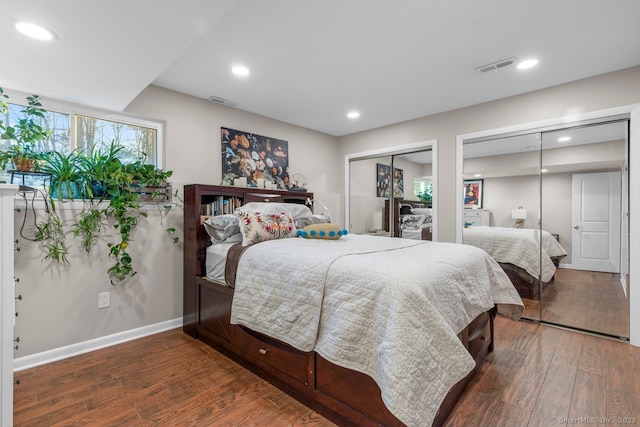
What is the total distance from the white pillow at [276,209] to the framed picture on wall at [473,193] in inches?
74.3

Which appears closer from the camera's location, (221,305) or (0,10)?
(0,10)

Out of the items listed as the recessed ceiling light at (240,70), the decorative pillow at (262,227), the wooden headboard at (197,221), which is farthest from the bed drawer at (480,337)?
the recessed ceiling light at (240,70)

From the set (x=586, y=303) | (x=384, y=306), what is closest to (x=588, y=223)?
(x=586, y=303)

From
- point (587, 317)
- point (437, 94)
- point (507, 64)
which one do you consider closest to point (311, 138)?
point (437, 94)

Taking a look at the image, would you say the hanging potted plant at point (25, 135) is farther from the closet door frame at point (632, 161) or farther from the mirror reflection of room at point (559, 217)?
the closet door frame at point (632, 161)

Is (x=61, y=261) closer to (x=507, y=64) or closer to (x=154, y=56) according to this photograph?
(x=154, y=56)

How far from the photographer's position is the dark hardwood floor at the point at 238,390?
1665 millimetres

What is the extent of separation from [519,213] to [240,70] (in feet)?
10.4

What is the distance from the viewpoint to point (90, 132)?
8.70 ft

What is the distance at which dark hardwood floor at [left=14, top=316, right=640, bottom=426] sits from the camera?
65.6 inches

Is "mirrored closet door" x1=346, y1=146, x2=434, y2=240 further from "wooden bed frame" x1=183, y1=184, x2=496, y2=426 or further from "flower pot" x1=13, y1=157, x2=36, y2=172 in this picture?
"flower pot" x1=13, y1=157, x2=36, y2=172

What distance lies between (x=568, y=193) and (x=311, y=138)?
125 inches

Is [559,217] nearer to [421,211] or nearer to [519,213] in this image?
[519,213]

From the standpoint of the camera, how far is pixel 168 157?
2975mm
